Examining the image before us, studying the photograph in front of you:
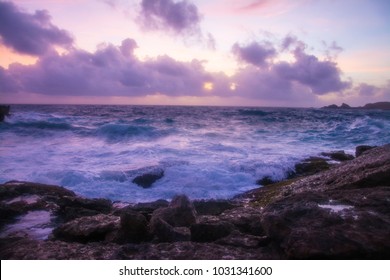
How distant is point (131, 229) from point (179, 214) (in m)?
1.16

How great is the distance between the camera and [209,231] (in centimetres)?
523

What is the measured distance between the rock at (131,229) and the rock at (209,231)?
797mm


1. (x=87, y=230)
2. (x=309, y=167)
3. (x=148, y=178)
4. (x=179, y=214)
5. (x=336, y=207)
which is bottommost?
(x=148, y=178)

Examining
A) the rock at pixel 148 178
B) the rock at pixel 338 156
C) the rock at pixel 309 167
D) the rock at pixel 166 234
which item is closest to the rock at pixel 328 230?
the rock at pixel 166 234

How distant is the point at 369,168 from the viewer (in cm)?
663

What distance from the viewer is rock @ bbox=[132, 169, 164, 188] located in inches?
570

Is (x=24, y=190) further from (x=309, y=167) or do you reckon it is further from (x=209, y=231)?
(x=309, y=167)

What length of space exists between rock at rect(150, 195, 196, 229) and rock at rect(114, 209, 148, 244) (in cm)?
71

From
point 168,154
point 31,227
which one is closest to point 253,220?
point 31,227

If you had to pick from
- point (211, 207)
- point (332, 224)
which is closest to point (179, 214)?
point (211, 207)

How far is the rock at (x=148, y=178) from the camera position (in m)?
14.5

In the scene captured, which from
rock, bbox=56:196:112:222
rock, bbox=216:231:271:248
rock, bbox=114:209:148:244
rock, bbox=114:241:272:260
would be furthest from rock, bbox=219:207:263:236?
rock, bbox=56:196:112:222

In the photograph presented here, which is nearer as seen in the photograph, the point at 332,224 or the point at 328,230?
the point at 328,230

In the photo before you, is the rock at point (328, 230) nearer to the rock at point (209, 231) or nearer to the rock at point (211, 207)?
the rock at point (209, 231)
